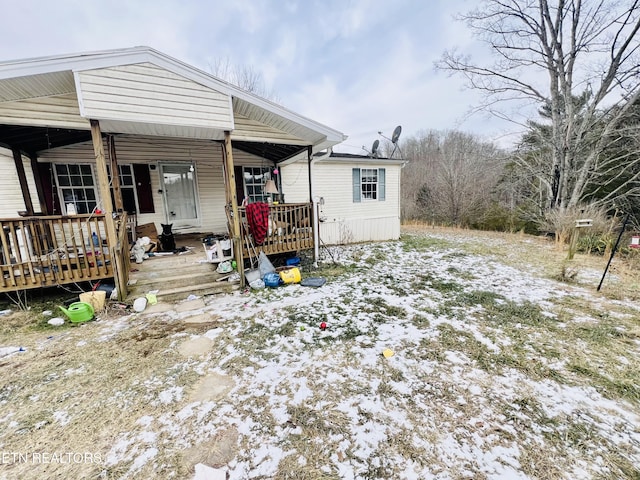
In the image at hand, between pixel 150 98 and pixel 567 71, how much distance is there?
1631 centimetres

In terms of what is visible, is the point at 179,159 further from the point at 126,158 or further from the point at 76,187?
the point at 76,187

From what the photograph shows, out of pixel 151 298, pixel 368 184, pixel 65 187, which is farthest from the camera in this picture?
pixel 368 184

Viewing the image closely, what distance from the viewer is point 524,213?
43.4 ft

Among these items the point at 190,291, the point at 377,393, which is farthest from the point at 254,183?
the point at 377,393

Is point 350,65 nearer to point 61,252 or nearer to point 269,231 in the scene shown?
point 269,231

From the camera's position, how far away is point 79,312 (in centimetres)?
Result: 372

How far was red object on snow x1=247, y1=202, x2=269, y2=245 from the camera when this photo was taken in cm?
532

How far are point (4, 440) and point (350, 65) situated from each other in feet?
58.5

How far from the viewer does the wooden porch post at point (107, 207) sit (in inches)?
152

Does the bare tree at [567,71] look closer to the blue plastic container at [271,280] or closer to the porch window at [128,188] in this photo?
the blue plastic container at [271,280]

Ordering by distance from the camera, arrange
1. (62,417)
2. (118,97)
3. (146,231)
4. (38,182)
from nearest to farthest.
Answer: (62,417) < (118,97) < (38,182) < (146,231)

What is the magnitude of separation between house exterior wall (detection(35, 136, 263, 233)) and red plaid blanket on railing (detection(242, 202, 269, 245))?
2849 mm

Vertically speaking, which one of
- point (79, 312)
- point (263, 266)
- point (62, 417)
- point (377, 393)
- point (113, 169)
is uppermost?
point (113, 169)

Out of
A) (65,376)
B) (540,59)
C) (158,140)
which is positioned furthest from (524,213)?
(65,376)
